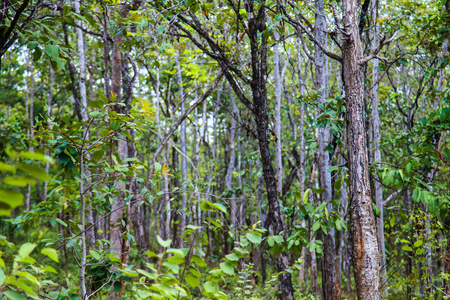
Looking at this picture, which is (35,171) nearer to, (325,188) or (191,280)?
(191,280)

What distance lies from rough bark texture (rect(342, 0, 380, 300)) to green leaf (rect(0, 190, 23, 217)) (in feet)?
8.51

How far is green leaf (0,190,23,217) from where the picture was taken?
720 millimetres

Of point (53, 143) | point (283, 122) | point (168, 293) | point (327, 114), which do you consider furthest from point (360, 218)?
point (283, 122)

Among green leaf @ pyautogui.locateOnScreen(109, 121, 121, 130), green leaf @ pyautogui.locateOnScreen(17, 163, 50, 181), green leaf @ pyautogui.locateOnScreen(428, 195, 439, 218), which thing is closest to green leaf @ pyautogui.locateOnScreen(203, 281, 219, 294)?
green leaf @ pyautogui.locateOnScreen(17, 163, 50, 181)

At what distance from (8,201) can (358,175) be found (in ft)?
8.65

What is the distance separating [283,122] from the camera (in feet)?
48.6

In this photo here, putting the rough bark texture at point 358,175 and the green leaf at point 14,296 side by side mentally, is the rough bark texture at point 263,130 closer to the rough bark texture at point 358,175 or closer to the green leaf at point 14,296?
the rough bark texture at point 358,175

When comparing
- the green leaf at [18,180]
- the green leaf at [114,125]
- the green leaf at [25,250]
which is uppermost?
the green leaf at [114,125]

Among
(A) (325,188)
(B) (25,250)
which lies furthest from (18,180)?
(A) (325,188)

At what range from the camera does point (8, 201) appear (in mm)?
731

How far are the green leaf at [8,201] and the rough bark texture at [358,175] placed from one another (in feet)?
8.51

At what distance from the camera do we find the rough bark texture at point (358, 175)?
105 inches

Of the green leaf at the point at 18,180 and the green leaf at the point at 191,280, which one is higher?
the green leaf at the point at 18,180

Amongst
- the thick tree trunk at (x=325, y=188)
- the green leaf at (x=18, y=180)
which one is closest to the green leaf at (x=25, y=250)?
the green leaf at (x=18, y=180)
